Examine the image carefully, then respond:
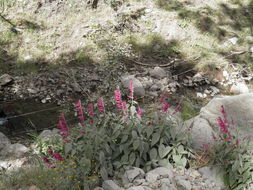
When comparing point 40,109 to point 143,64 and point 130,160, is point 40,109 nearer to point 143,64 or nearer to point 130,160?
point 143,64

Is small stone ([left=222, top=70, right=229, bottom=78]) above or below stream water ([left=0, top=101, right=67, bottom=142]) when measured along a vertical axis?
above

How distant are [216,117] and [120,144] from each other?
1653mm

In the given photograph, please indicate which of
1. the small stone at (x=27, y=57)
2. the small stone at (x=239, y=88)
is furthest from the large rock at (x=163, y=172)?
the small stone at (x=27, y=57)

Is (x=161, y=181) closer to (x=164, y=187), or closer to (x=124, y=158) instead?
(x=164, y=187)

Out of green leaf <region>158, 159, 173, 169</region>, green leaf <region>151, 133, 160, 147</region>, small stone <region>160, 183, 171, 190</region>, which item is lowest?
green leaf <region>158, 159, 173, 169</region>

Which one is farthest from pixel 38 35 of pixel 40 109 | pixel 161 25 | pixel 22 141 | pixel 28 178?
pixel 28 178

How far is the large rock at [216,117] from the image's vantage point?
3936mm

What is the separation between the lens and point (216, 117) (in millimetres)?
4398

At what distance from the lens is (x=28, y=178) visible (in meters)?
3.57

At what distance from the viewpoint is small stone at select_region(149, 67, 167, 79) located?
313 inches

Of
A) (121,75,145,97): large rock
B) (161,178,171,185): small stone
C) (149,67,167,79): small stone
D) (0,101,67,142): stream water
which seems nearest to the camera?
(161,178,171,185): small stone

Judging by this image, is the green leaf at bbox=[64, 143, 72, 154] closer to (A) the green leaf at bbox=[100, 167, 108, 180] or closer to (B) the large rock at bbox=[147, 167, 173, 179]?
(A) the green leaf at bbox=[100, 167, 108, 180]

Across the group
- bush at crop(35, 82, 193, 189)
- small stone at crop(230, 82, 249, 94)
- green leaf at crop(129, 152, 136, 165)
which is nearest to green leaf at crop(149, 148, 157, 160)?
bush at crop(35, 82, 193, 189)

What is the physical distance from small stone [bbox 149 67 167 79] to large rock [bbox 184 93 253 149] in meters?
3.34
